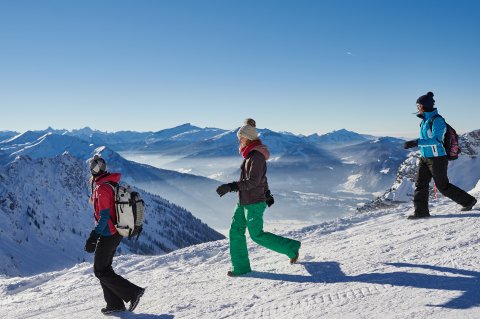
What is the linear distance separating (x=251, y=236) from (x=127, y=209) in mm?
2167

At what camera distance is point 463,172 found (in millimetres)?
80062

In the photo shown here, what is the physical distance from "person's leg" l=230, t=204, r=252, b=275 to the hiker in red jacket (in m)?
1.79

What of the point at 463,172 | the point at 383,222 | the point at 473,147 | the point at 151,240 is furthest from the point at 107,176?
the point at 151,240

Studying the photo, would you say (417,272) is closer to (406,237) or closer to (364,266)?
(364,266)

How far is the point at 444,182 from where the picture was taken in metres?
10.3

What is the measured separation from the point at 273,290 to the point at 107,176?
112 inches

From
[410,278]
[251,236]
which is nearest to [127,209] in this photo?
[251,236]

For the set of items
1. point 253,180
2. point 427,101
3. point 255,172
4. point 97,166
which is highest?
point 427,101

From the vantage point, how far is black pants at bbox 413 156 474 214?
10.0 m

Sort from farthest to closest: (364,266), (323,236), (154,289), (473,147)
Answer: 1. (473,147)
2. (323,236)
3. (154,289)
4. (364,266)

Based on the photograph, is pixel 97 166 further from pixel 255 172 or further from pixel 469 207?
pixel 469 207

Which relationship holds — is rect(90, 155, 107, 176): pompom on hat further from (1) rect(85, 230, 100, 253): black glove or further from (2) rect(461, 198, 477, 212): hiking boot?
(2) rect(461, 198, 477, 212): hiking boot

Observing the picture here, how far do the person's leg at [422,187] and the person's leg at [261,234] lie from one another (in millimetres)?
4321

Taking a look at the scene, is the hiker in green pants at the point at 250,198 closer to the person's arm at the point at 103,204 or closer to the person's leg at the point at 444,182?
the person's arm at the point at 103,204
